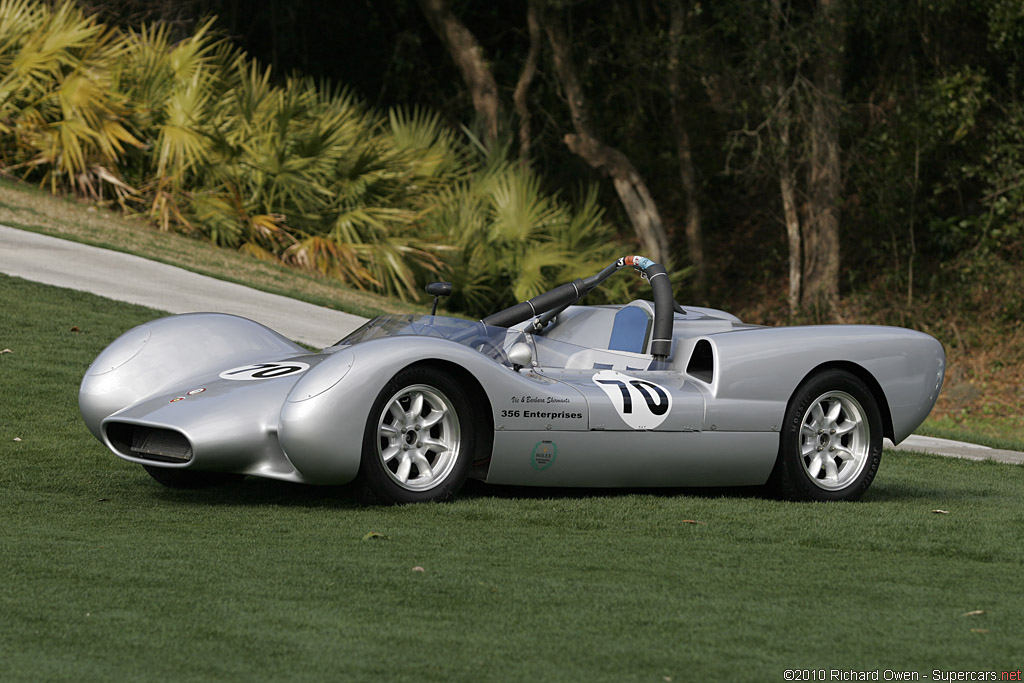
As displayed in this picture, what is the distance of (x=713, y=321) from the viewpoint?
793cm

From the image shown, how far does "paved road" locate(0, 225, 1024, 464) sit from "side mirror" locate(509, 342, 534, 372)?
237 inches

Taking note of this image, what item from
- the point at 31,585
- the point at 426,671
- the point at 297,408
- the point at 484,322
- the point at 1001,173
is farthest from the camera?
the point at 1001,173

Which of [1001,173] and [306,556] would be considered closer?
[306,556]

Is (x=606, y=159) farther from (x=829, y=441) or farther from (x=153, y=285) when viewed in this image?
(x=829, y=441)

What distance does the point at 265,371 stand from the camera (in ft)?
21.9

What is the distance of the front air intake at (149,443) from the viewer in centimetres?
620

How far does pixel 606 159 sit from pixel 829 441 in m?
17.5

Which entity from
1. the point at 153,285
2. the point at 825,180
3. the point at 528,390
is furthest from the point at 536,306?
the point at 825,180

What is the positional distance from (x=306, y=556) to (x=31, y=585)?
3.33ft

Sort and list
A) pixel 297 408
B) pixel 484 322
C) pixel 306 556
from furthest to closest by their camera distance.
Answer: pixel 484 322 → pixel 297 408 → pixel 306 556

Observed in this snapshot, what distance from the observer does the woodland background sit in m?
19.3

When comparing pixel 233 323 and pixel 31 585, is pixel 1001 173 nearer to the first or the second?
pixel 233 323

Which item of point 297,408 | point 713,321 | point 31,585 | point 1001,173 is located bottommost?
point 31,585

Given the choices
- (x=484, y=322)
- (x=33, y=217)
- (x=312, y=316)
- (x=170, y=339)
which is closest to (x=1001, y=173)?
(x=312, y=316)
